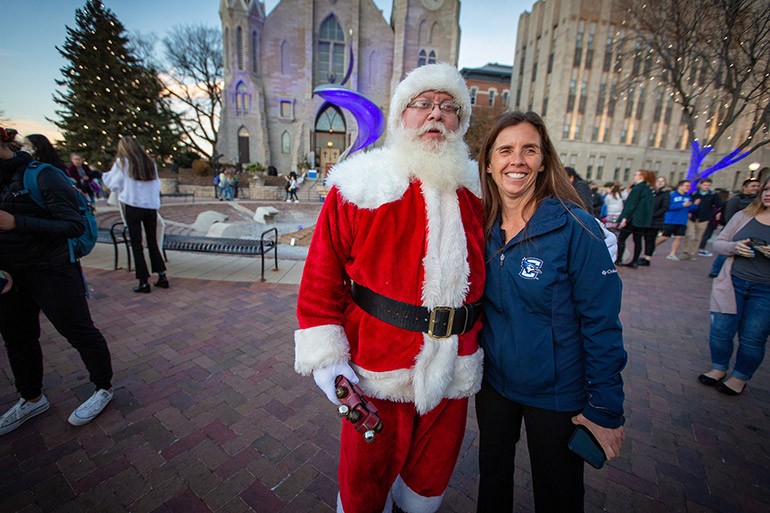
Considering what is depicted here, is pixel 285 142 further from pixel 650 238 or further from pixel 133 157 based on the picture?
pixel 650 238

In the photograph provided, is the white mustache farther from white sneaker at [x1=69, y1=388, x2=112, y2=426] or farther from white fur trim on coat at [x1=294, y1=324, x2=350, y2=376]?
white sneaker at [x1=69, y1=388, x2=112, y2=426]

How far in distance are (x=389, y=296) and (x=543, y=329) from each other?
0.68m

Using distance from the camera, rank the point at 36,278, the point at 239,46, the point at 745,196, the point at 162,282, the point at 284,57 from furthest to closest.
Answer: the point at 284,57
the point at 239,46
the point at 745,196
the point at 162,282
the point at 36,278

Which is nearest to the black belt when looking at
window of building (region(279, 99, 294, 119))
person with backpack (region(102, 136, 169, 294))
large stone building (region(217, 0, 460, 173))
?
person with backpack (region(102, 136, 169, 294))

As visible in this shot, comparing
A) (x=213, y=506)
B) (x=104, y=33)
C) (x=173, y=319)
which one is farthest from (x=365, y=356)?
(x=104, y=33)

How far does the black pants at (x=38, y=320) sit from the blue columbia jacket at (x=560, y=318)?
116 inches

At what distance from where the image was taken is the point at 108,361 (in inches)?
98.8

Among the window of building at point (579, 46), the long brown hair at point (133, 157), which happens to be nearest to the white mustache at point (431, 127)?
the long brown hair at point (133, 157)

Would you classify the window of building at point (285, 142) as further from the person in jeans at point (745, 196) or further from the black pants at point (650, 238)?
the person in jeans at point (745, 196)

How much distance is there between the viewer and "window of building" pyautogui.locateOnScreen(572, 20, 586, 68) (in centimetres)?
3253

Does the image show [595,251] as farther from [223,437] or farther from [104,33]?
[104,33]

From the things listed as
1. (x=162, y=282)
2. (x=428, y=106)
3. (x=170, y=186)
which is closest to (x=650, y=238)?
(x=428, y=106)

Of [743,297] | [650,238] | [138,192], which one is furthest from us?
[650,238]

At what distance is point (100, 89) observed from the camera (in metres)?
18.6
